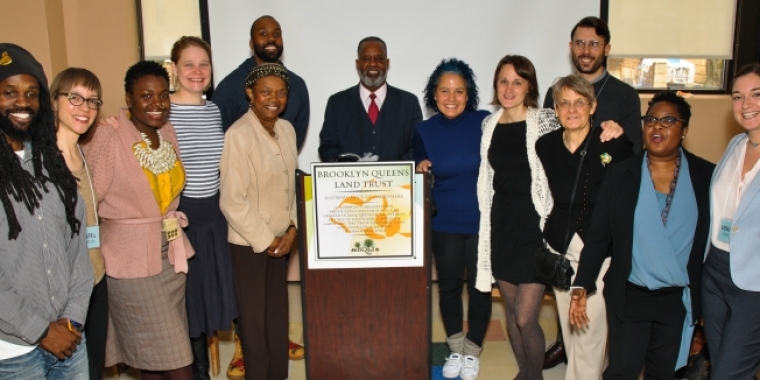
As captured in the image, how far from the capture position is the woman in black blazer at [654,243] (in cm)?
260

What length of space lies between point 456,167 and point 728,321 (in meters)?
1.39

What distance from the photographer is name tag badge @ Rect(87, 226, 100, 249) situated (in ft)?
8.55

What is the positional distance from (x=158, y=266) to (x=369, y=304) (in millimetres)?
988

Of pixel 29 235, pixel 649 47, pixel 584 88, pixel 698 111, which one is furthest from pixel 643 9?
pixel 29 235

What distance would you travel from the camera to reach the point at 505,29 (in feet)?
15.3

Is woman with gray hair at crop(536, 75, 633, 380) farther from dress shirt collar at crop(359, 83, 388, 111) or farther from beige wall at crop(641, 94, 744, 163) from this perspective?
beige wall at crop(641, 94, 744, 163)

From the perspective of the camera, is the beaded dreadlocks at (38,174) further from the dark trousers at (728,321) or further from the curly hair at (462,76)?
the dark trousers at (728,321)

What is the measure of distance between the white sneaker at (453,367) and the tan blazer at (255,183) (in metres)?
1.22

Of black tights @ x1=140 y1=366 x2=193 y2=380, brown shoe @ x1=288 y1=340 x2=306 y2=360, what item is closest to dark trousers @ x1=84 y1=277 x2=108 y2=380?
black tights @ x1=140 y1=366 x2=193 y2=380

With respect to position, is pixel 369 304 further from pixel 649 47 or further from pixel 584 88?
pixel 649 47

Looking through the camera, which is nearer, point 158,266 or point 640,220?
point 640,220

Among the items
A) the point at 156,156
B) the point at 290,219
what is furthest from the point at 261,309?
the point at 156,156

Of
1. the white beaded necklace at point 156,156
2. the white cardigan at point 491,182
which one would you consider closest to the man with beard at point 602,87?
the white cardigan at point 491,182

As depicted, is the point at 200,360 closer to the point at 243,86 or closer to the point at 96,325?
the point at 96,325
